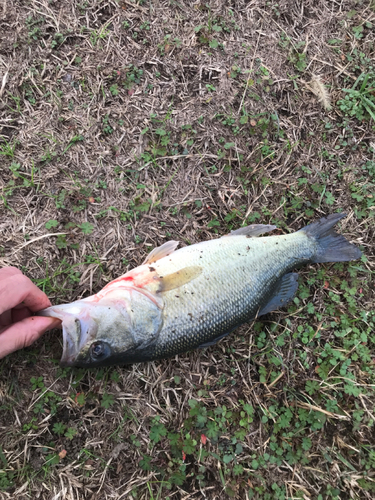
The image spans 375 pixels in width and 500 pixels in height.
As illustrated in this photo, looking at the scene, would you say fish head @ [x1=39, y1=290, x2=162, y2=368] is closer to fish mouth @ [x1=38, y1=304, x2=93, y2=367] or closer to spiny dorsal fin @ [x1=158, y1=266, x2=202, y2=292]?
fish mouth @ [x1=38, y1=304, x2=93, y2=367]

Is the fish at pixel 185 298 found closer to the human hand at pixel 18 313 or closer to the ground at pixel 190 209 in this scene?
the human hand at pixel 18 313

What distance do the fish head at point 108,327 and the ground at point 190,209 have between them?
0.57m

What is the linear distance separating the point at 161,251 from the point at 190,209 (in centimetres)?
65

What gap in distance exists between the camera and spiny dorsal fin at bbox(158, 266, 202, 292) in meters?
3.02

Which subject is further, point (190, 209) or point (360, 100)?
point (360, 100)

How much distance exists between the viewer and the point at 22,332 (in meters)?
2.79

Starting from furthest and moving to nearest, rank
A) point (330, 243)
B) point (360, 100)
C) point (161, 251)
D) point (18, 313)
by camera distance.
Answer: point (360, 100)
point (330, 243)
point (161, 251)
point (18, 313)

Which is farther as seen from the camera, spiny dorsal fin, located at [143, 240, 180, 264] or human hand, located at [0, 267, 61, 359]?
spiny dorsal fin, located at [143, 240, 180, 264]

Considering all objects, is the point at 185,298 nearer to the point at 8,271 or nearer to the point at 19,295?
the point at 19,295

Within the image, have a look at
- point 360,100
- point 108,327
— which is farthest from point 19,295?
point 360,100

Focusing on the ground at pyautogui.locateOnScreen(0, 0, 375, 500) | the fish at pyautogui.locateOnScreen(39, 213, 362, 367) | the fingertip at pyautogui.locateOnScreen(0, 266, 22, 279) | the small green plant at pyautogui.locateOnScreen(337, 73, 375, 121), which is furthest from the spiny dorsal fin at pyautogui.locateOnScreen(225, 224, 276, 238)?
the fingertip at pyautogui.locateOnScreen(0, 266, 22, 279)

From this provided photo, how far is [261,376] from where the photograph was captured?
3590 mm

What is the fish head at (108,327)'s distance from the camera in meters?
2.71

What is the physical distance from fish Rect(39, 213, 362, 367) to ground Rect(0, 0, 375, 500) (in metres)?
0.36
